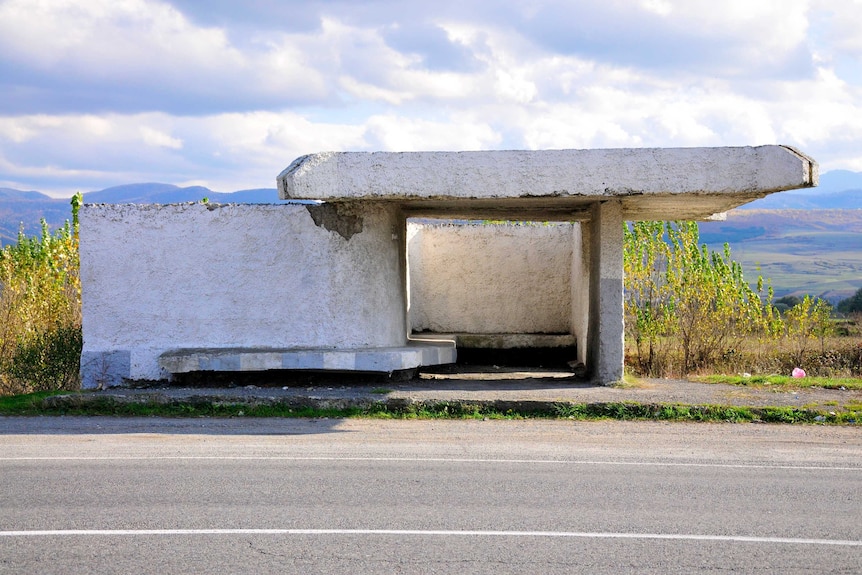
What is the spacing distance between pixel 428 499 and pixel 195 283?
24.6ft

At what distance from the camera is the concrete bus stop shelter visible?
12.4 metres

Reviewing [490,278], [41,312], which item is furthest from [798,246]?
[41,312]

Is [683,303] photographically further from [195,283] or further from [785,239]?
[785,239]

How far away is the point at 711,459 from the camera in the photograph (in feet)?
30.9

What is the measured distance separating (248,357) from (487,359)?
22.2ft

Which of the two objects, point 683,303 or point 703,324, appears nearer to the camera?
point 703,324

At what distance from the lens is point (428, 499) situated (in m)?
7.49

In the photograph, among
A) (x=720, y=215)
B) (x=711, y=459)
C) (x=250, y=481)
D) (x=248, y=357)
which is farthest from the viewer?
(x=720, y=215)

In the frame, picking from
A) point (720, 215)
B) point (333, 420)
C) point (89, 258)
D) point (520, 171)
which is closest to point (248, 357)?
point (333, 420)

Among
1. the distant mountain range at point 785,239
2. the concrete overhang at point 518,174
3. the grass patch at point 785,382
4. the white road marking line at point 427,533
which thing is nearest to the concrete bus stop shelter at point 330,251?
the concrete overhang at point 518,174

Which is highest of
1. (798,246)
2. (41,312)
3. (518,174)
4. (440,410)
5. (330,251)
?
(798,246)

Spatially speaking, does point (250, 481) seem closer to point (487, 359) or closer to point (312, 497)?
point (312, 497)

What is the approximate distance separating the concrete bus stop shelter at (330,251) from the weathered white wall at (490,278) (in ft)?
13.7

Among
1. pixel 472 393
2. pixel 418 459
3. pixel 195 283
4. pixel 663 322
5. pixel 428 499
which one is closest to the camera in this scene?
pixel 428 499
